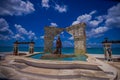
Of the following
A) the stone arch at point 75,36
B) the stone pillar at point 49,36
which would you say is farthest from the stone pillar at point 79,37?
the stone pillar at point 49,36

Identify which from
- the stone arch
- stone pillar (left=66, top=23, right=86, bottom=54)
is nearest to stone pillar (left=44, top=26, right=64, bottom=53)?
the stone arch

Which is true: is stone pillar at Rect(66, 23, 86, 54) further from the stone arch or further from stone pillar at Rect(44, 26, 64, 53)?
stone pillar at Rect(44, 26, 64, 53)

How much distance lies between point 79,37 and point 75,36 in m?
0.48

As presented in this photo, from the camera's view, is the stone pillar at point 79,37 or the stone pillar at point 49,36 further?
the stone pillar at point 49,36

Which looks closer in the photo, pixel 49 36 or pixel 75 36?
pixel 75 36

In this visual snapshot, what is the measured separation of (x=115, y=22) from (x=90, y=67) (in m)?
4.88

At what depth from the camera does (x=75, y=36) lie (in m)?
10.1

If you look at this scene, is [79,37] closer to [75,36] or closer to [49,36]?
[75,36]

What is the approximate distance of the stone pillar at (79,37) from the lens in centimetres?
949

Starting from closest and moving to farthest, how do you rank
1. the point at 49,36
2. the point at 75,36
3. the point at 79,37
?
1. the point at 79,37
2. the point at 75,36
3. the point at 49,36

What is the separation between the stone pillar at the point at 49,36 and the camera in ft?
36.3

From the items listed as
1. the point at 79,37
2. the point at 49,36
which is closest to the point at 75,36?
the point at 79,37

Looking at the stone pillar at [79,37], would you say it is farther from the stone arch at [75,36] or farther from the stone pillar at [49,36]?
the stone pillar at [49,36]

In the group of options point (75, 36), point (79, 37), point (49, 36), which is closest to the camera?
point (79, 37)
